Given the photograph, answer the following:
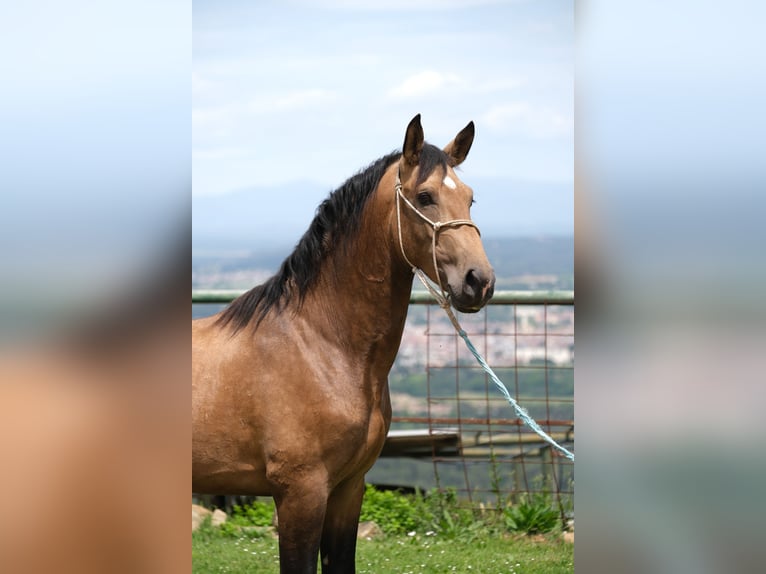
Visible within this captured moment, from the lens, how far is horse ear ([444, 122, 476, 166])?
2744 millimetres

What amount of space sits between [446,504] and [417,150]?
2.92 m

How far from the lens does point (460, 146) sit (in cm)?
278

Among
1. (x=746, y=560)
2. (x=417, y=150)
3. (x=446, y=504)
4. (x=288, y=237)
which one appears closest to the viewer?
(x=746, y=560)

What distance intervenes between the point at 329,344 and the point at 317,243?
0.36 metres

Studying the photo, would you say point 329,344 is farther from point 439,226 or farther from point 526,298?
point 526,298

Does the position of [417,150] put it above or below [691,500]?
above

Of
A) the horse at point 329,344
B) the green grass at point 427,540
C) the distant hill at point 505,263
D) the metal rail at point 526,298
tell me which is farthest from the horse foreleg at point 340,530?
the distant hill at point 505,263

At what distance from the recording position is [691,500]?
2.82ft

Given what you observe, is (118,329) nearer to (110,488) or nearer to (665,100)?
(110,488)

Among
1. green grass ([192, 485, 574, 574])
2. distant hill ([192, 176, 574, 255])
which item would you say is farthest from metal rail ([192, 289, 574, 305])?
distant hill ([192, 176, 574, 255])

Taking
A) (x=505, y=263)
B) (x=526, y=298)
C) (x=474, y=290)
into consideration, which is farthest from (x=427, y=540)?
(x=505, y=263)

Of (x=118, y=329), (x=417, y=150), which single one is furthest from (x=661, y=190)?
(x=417, y=150)

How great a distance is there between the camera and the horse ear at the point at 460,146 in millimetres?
2744

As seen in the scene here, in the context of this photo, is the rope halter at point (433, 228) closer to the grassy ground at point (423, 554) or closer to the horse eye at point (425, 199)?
the horse eye at point (425, 199)
